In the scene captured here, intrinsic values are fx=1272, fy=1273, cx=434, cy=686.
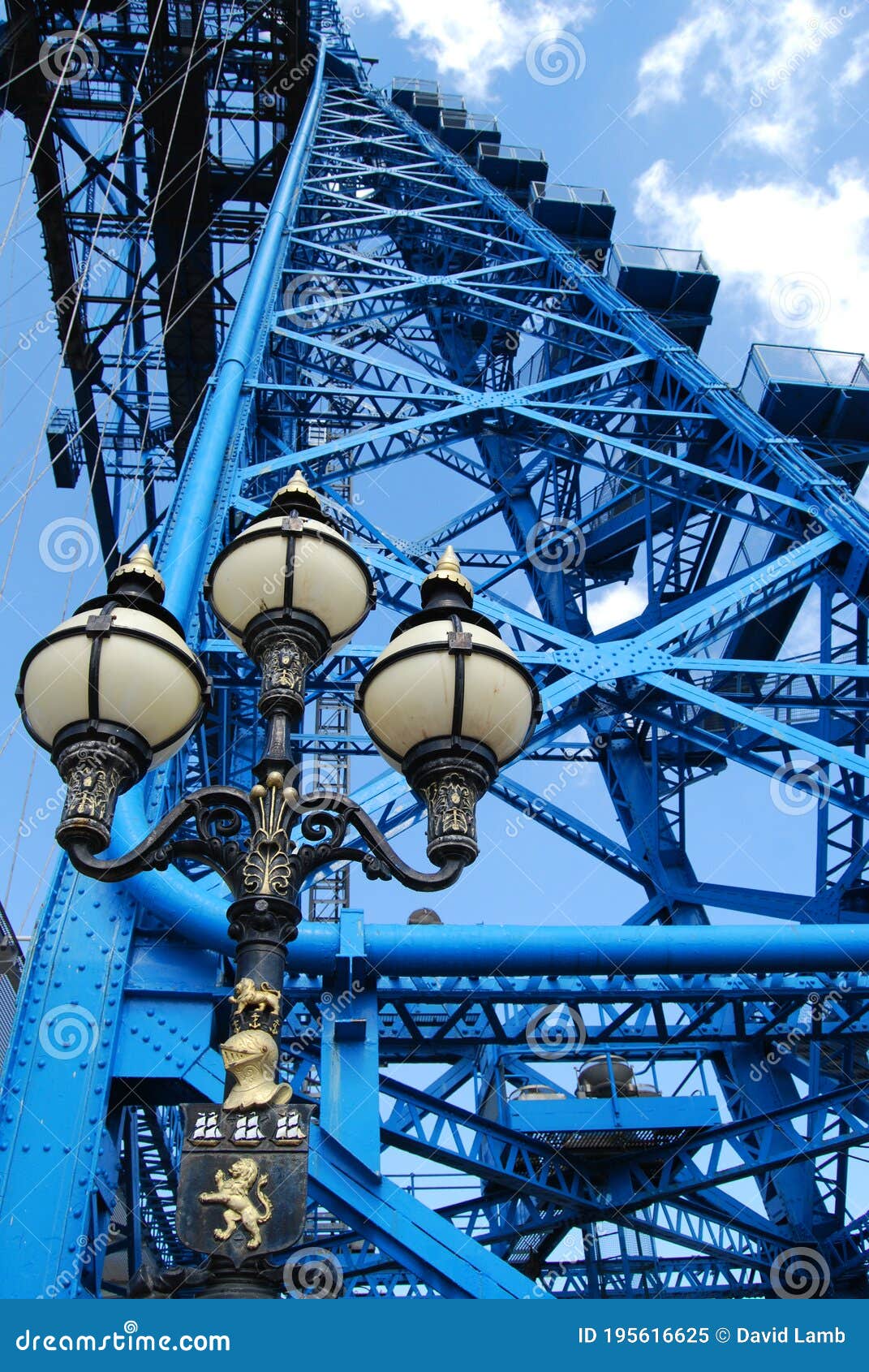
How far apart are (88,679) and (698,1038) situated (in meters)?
6.06

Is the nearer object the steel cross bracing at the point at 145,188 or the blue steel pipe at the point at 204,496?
the blue steel pipe at the point at 204,496

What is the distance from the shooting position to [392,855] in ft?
12.8

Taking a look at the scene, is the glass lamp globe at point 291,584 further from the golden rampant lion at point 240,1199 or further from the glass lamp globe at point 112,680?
the golden rampant lion at point 240,1199

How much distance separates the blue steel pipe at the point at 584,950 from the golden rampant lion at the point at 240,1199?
315 centimetres

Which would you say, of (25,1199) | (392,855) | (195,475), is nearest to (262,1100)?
(392,855)

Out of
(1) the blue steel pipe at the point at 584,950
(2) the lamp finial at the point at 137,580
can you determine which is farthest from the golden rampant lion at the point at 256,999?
(1) the blue steel pipe at the point at 584,950

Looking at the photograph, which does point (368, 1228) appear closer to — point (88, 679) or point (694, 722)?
point (88, 679)

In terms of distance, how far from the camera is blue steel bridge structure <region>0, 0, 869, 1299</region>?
6.06 metres

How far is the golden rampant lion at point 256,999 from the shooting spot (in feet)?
11.3

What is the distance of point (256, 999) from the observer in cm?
345

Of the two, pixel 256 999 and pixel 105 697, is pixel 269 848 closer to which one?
pixel 256 999

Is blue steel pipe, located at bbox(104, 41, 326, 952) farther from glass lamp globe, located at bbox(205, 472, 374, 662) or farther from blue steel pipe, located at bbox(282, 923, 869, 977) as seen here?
glass lamp globe, located at bbox(205, 472, 374, 662)

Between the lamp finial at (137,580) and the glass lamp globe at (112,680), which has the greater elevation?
the lamp finial at (137,580)

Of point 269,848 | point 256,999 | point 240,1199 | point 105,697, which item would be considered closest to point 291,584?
point 105,697
